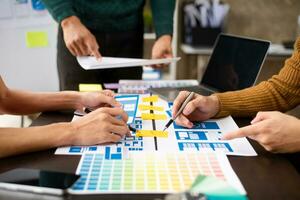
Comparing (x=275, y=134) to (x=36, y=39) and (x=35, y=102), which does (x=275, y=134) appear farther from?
(x=36, y=39)

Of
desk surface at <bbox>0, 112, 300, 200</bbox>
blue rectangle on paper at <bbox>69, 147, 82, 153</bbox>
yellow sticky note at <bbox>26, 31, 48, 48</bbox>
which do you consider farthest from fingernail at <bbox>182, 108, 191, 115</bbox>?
yellow sticky note at <bbox>26, 31, 48, 48</bbox>

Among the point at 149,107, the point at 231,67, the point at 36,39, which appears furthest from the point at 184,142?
the point at 36,39

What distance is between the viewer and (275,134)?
0.87 m

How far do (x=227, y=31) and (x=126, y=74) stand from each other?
1.20 metres

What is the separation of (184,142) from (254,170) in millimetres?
196

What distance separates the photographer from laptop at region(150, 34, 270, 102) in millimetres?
1439

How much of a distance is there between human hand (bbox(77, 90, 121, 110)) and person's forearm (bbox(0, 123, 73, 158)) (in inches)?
9.5

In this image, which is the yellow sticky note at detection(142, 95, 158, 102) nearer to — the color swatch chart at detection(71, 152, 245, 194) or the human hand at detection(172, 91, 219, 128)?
the human hand at detection(172, 91, 219, 128)

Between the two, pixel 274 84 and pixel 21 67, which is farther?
pixel 21 67

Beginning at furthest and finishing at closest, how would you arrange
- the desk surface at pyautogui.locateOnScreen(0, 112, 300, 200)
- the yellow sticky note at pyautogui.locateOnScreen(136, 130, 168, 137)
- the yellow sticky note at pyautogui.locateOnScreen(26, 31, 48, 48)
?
the yellow sticky note at pyautogui.locateOnScreen(26, 31, 48, 48) → the yellow sticky note at pyautogui.locateOnScreen(136, 130, 168, 137) → the desk surface at pyautogui.locateOnScreen(0, 112, 300, 200)

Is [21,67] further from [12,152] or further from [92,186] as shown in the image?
[92,186]

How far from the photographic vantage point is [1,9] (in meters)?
2.20

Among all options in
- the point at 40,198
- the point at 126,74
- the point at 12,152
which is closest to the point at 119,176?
the point at 40,198

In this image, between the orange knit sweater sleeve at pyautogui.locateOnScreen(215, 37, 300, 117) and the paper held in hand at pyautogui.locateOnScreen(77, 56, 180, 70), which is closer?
the orange knit sweater sleeve at pyautogui.locateOnScreen(215, 37, 300, 117)
